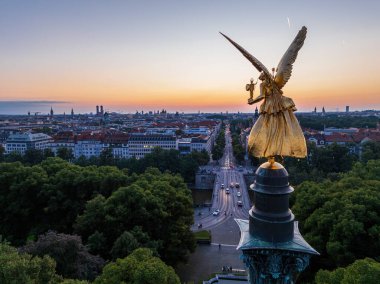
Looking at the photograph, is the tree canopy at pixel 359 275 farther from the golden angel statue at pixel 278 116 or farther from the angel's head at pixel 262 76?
the angel's head at pixel 262 76

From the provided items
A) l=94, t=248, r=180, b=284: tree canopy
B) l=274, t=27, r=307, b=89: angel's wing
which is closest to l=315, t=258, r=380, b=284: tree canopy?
l=94, t=248, r=180, b=284: tree canopy

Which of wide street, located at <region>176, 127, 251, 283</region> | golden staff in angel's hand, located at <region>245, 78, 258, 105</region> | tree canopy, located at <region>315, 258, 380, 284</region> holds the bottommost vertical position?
wide street, located at <region>176, 127, 251, 283</region>

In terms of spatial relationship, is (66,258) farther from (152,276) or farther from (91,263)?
(152,276)

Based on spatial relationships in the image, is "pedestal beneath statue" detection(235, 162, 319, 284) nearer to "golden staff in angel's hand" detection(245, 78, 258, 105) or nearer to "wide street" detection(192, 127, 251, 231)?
"golden staff in angel's hand" detection(245, 78, 258, 105)

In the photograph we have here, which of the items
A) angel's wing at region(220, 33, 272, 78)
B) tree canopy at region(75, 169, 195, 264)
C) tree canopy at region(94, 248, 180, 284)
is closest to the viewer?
angel's wing at region(220, 33, 272, 78)

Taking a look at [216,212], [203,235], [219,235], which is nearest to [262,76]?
[203,235]

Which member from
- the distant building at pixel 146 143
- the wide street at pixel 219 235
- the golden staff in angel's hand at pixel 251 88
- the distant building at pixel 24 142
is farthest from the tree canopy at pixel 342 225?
the distant building at pixel 24 142
